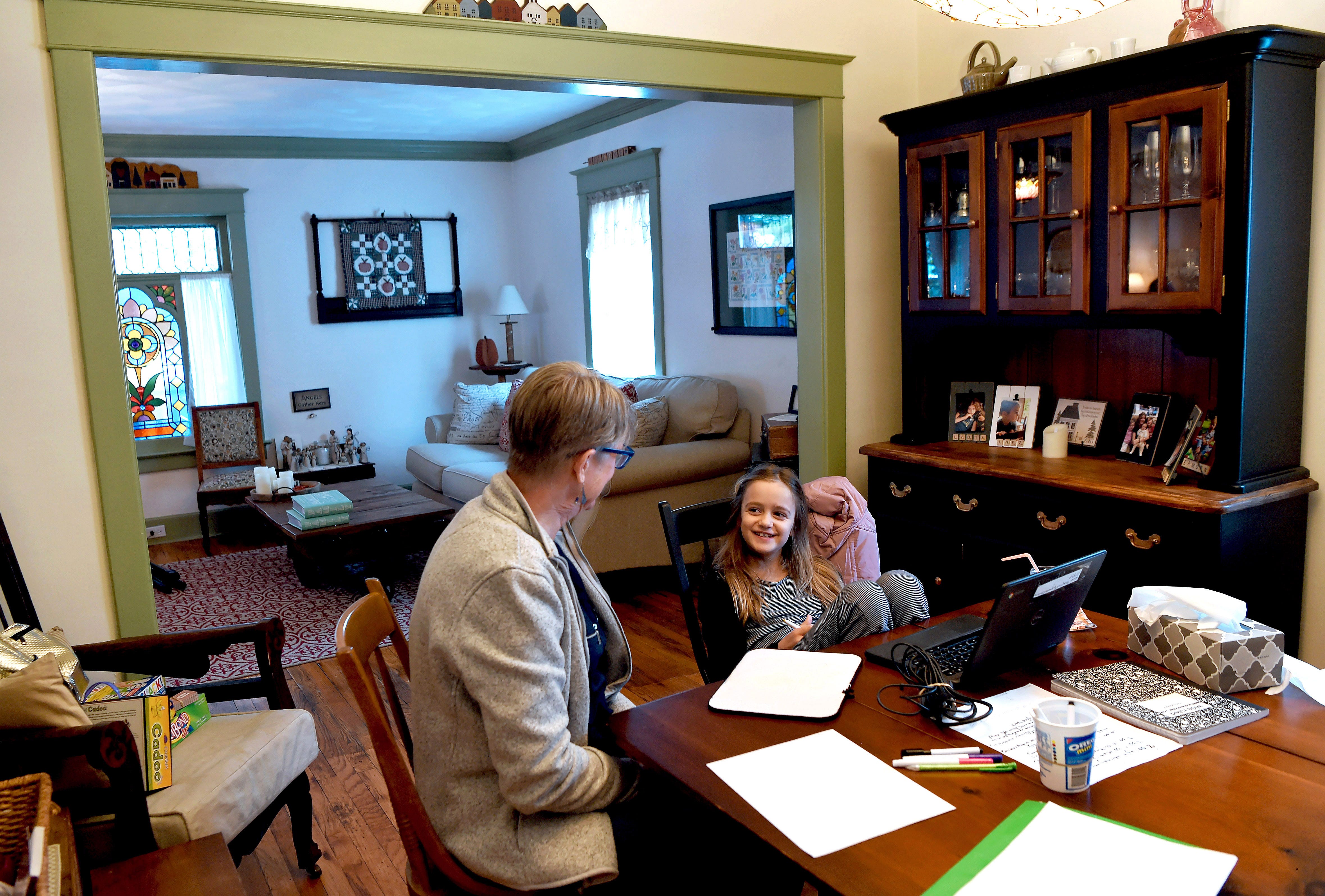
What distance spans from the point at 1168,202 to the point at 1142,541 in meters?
0.95

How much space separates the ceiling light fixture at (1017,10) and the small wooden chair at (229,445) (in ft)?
18.5

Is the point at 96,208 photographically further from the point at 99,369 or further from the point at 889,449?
the point at 889,449

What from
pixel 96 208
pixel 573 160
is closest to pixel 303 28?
pixel 96 208

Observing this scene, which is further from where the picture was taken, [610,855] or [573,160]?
[573,160]

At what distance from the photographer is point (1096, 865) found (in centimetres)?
117

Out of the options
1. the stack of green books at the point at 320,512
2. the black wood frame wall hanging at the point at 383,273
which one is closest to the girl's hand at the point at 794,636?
the stack of green books at the point at 320,512

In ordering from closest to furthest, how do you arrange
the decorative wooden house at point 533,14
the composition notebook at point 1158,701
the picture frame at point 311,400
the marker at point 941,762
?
the marker at point 941,762 < the composition notebook at point 1158,701 < the decorative wooden house at point 533,14 < the picture frame at point 311,400

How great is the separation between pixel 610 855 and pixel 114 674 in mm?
1623

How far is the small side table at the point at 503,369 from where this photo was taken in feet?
24.1

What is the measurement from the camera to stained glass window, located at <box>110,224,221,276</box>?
647 cm

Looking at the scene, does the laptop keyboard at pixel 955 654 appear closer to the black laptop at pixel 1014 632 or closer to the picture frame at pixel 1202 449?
the black laptop at pixel 1014 632

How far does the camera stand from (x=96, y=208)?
2570mm

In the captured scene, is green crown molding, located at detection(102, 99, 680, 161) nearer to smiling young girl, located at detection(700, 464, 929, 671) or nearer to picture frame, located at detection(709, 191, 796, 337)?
picture frame, located at detection(709, 191, 796, 337)

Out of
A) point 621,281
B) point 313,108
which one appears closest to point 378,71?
point 313,108
